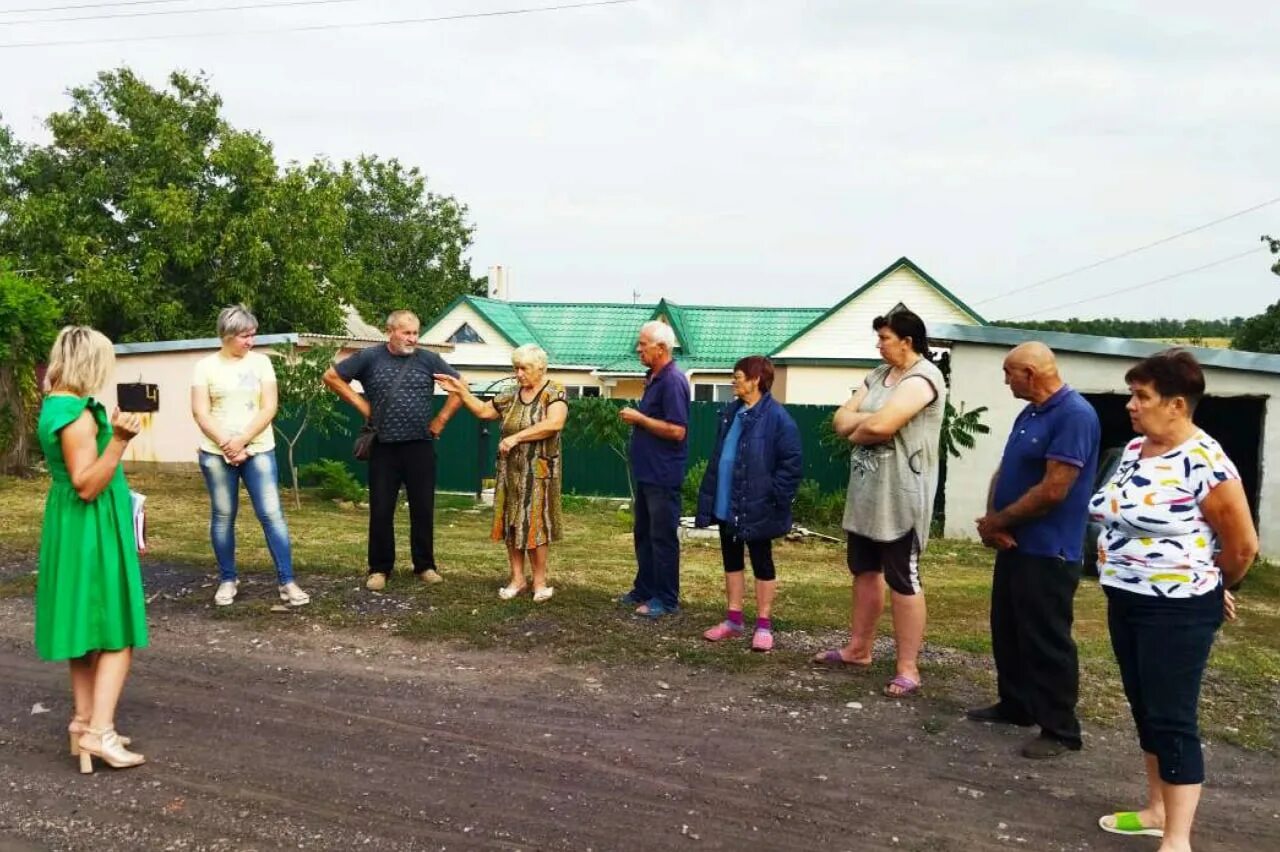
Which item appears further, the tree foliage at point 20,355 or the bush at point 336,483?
the bush at point 336,483

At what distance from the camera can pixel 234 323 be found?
608 cm

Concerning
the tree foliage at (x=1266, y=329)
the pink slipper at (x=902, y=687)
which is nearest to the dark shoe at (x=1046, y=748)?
the pink slipper at (x=902, y=687)

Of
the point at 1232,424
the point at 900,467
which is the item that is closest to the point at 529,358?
the point at 900,467

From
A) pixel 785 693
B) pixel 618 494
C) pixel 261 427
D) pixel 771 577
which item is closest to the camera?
pixel 785 693

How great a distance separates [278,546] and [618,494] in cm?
1131

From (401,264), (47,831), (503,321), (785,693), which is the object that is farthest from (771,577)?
(401,264)

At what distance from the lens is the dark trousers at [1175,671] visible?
3.29 meters

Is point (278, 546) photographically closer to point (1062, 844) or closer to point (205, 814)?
point (205, 814)

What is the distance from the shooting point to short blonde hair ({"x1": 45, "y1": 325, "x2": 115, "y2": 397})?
3836 millimetres

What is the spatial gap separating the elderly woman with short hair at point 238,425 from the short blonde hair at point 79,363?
2.21m

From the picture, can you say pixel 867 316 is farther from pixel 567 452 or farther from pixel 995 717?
pixel 995 717

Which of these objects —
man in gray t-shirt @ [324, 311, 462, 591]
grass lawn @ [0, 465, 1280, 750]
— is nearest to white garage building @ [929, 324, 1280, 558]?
grass lawn @ [0, 465, 1280, 750]

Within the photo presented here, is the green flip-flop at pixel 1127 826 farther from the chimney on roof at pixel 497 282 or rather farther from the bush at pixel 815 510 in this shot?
the chimney on roof at pixel 497 282

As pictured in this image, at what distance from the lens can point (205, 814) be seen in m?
3.52
